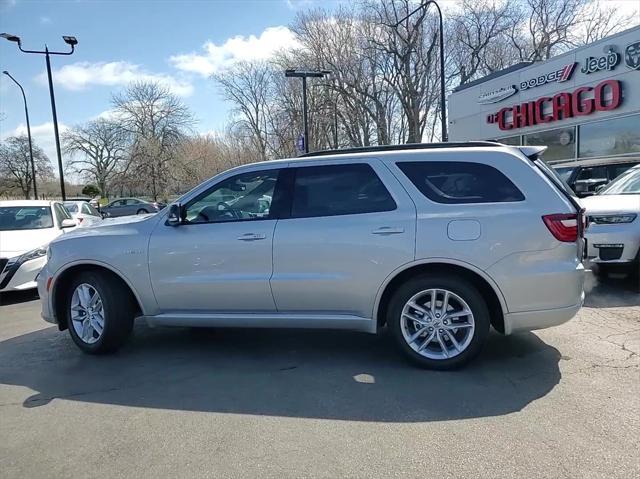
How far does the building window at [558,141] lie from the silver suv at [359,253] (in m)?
15.0

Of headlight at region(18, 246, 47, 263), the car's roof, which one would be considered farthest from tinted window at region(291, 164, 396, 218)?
the car's roof

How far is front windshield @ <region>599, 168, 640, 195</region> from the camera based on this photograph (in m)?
7.31

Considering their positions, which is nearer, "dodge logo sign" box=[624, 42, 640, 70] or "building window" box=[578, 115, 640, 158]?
"dodge logo sign" box=[624, 42, 640, 70]

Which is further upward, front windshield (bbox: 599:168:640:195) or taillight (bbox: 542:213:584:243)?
front windshield (bbox: 599:168:640:195)

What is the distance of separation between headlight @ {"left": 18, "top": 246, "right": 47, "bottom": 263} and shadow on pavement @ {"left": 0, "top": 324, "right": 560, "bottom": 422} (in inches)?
98.5

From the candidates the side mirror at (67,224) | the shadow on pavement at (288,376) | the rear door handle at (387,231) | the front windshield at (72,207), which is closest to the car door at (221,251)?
the shadow on pavement at (288,376)

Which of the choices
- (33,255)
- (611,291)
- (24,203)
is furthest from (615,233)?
(24,203)

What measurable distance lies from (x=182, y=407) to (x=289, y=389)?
815 mm

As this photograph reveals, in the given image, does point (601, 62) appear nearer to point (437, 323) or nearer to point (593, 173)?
point (593, 173)

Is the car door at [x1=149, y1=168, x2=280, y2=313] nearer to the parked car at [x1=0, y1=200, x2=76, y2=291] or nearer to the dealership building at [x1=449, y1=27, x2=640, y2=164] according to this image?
the parked car at [x1=0, y1=200, x2=76, y2=291]

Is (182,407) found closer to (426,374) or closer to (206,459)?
(206,459)

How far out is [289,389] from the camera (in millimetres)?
3865

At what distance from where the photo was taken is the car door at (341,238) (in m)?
4.01

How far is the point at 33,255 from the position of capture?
7.64 meters
